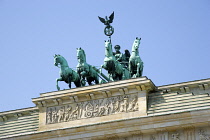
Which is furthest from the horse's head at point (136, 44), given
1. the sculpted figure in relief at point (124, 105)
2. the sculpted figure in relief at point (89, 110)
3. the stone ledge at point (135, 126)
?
the stone ledge at point (135, 126)

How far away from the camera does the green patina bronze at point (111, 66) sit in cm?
4560

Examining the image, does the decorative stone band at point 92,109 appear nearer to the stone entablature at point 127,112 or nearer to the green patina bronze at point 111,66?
the stone entablature at point 127,112

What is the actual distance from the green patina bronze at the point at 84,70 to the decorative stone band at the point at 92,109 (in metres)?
1.89

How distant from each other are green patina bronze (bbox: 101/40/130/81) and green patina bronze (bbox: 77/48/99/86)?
81 centimetres

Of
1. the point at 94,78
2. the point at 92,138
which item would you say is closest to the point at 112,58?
the point at 94,78

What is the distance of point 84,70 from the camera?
46.2 meters

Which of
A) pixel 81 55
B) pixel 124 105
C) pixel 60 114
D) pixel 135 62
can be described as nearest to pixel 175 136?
pixel 124 105

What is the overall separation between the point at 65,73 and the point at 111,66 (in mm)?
2510

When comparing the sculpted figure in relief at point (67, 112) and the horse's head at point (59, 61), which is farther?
the horse's head at point (59, 61)

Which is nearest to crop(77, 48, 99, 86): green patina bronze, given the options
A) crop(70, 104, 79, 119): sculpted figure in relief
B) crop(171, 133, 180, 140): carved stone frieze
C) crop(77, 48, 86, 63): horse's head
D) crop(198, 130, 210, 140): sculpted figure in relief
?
crop(77, 48, 86, 63): horse's head

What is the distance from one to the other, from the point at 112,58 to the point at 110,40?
2.55m

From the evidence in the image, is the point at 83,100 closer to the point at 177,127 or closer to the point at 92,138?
the point at 92,138

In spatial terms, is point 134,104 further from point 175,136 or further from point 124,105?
point 175,136

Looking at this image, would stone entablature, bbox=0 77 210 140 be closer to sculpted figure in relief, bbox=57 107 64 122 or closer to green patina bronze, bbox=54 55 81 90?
sculpted figure in relief, bbox=57 107 64 122
